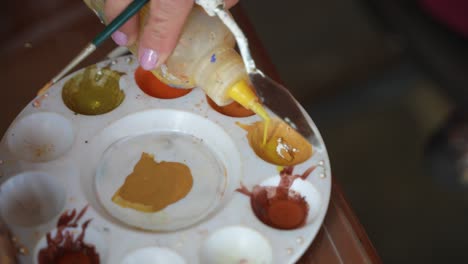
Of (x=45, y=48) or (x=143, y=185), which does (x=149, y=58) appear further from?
(x=45, y=48)

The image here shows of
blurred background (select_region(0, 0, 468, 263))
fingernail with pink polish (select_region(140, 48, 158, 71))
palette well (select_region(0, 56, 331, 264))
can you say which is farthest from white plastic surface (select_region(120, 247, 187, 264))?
blurred background (select_region(0, 0, 468, 263))

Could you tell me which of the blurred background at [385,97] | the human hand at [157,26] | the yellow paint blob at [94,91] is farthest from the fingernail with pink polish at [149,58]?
the blurred background at [385,97]

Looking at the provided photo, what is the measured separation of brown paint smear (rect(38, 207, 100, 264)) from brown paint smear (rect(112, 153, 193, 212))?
0.06m

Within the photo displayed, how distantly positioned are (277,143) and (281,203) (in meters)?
0.09

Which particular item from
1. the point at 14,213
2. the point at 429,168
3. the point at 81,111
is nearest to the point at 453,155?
the point at 429,168

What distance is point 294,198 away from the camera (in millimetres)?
724

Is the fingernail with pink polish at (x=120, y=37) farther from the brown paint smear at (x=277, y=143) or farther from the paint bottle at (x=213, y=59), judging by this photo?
the brown paint smear at (x=277, y=143)

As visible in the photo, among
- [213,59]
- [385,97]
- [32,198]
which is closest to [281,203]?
[213,59]

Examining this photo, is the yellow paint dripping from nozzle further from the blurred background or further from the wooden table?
the blurred background

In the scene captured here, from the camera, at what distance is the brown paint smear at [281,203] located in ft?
2.31

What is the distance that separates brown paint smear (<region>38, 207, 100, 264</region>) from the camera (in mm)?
653

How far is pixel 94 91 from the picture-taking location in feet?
2.66

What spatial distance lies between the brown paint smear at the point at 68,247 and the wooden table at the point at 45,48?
0.20 metres

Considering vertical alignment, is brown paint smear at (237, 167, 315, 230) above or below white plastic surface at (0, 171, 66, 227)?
above
